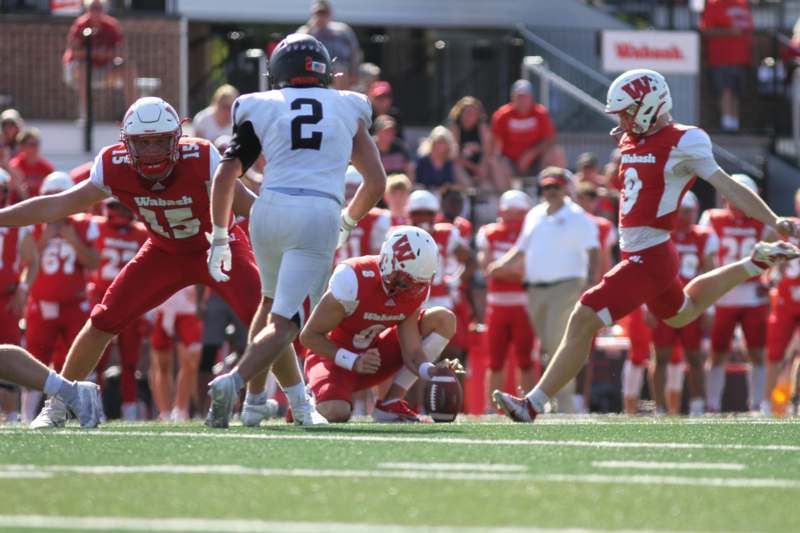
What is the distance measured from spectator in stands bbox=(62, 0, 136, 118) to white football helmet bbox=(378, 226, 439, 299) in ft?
27.6

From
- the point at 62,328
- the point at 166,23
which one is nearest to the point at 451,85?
the point at 166,23

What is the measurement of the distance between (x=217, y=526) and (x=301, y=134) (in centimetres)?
328

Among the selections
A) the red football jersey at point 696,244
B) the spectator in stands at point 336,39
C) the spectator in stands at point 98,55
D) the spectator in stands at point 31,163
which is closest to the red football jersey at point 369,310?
the red football jersey at point 696,244

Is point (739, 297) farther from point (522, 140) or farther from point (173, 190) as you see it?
point (173, 190)

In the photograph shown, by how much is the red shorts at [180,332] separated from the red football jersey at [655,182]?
510 centimetres

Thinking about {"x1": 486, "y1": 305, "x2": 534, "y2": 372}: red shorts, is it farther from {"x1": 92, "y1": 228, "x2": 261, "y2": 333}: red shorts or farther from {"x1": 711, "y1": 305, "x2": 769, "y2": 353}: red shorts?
{"x1": 92, "y1": 228, "x2": 261, "y2": 333}: red shorts

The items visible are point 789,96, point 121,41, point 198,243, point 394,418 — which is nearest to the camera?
point 198,243

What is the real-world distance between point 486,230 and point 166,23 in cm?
584

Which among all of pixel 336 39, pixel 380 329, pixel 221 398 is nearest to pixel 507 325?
pixel 336 39

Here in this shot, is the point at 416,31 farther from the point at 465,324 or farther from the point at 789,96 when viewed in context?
the point at 465,324

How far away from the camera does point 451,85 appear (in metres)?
19.1

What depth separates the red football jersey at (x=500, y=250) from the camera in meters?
14.2

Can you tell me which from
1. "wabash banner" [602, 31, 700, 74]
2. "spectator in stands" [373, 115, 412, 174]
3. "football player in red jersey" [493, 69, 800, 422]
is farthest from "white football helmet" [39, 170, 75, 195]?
"wabash banner" [602, 31, 700, 74]

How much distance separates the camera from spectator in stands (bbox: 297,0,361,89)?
53.3ft
